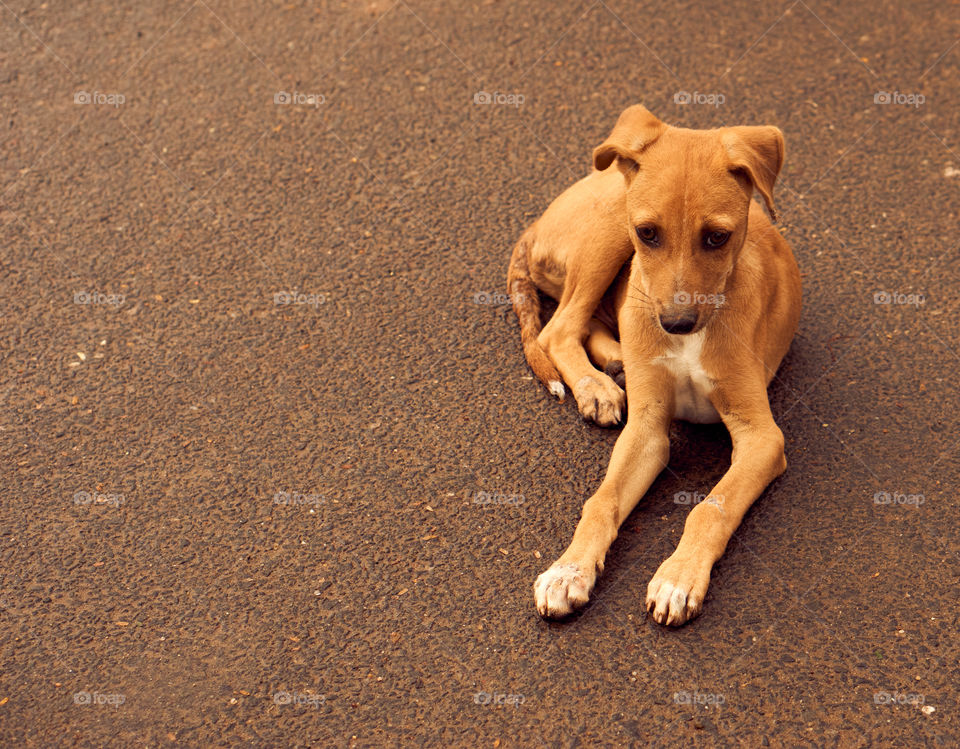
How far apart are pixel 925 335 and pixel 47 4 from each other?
6668mm

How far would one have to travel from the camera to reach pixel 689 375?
418cm

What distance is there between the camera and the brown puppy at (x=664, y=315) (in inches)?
146

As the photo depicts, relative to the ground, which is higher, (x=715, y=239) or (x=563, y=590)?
(x=715, y=239)

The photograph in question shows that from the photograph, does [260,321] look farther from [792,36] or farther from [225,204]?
[792,36]

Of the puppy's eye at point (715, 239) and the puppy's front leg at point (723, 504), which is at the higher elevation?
the puppy's eye at point (715, 239)

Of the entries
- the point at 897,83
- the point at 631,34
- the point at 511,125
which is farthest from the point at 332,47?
the point at 897,83

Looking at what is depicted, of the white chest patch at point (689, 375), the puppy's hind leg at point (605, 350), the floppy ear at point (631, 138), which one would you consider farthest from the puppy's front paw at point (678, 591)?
the floppy ear at point (631, 138)

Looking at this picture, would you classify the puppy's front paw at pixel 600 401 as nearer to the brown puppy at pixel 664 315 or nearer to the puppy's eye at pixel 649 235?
the brown puppy at pixel 664 315

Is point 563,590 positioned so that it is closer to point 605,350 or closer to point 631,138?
point 605,350

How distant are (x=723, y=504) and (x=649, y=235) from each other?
109 cm

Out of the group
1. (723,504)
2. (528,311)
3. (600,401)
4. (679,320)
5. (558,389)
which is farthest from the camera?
(528,311)

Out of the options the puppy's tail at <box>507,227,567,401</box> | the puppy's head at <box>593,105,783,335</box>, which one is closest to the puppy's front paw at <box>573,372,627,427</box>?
the puppy's tail at <box>507,227,567,401</box>

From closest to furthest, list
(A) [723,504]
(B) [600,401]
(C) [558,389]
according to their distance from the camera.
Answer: (A) [723,504], (B) [600,401], (C) [558,389]

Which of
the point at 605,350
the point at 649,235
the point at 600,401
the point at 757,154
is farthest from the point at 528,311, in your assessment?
the point at 757,154
